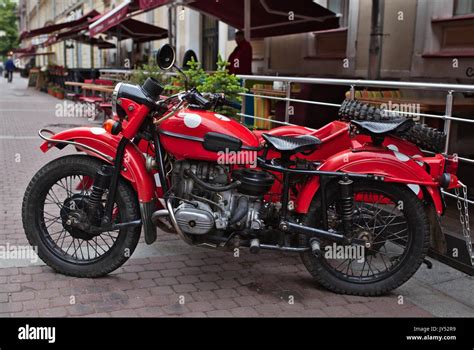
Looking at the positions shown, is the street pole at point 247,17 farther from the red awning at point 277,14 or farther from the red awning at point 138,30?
the red awning at point 138,30

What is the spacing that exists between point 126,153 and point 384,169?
5.67 ft

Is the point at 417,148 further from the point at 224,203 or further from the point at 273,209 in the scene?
the point at 224,203

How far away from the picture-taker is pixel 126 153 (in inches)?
146

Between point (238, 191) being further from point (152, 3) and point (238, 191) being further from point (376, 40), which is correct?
point (152, 3)

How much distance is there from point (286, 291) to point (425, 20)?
530 centimetres

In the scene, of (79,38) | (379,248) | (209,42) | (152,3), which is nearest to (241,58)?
(152,3)

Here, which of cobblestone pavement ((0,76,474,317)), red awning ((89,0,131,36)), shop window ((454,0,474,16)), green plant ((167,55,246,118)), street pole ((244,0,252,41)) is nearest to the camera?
cobblestone pavement ((0,76,474,317))

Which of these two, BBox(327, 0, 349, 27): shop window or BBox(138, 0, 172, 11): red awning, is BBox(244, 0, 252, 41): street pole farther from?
BBox(327, 0, 349, 27): shop window

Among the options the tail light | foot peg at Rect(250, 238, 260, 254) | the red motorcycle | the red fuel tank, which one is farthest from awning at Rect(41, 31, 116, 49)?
the tail light

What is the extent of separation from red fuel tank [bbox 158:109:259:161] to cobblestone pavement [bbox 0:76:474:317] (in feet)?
3.06

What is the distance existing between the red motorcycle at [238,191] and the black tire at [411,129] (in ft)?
0.20

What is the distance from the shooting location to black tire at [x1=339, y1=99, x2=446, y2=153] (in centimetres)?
346
